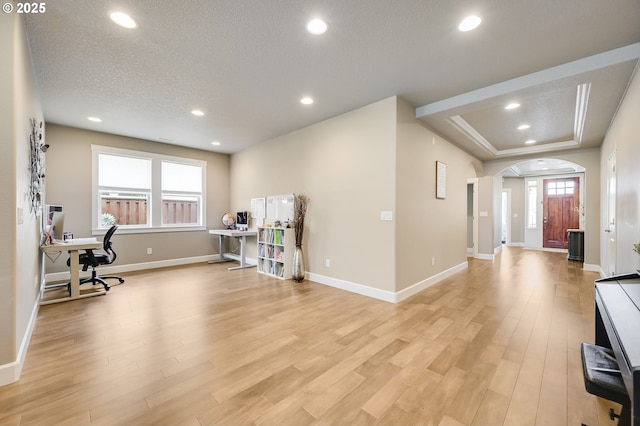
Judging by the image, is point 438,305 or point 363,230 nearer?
point 438,305

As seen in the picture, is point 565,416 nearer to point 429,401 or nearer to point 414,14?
point 429,401

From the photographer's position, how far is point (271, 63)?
273 centimetres

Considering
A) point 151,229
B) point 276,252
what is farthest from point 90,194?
point 276,252

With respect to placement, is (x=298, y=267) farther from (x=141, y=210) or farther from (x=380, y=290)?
(x=141, y=210)

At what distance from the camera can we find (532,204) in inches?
365

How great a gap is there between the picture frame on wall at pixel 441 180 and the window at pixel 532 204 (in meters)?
6.75

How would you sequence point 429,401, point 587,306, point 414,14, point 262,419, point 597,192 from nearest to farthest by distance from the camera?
point 262,419 → point 429,401 → point 414,14 → point 587,306 → point 597,192

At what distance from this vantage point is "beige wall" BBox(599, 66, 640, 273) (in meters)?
2.61

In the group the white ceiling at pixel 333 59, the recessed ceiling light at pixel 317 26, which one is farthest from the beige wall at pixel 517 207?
the recessed ceiling light at pixel 317 26

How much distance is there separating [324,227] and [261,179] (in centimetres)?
218

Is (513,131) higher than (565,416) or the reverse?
higher

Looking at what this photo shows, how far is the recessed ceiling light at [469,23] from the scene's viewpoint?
6.81 feet

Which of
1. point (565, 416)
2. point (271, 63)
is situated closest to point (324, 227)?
point (271, 63)

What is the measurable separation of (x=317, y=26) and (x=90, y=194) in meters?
5.21
